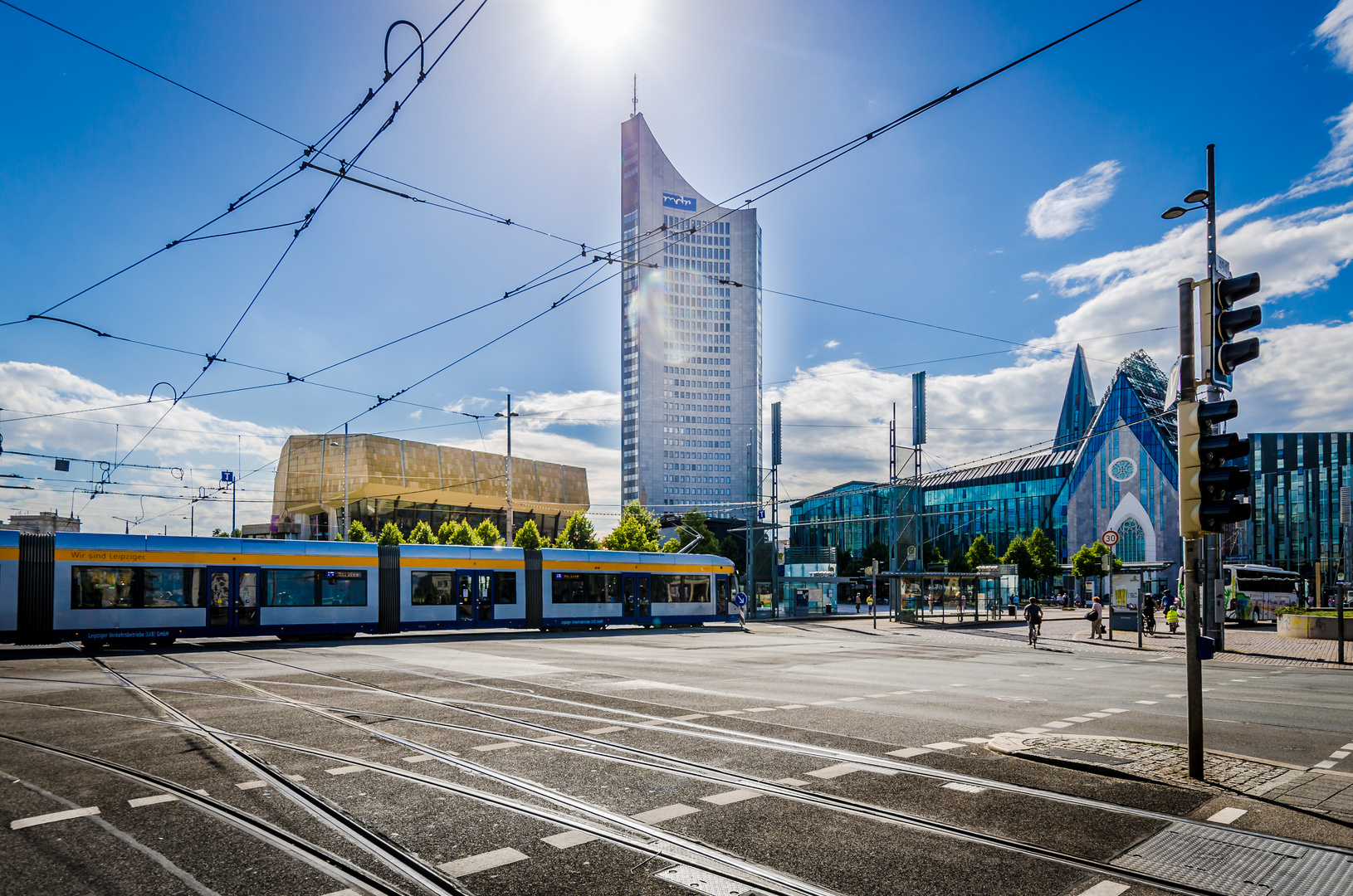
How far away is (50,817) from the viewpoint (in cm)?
574

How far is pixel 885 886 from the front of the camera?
14.8ft

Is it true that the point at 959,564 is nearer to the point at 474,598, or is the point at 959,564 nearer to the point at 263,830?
the point at 474,598

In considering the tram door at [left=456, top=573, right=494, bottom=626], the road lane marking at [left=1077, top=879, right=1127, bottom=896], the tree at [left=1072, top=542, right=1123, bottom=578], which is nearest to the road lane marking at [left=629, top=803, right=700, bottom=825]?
the road lane marking at [left=1077, top=879, right=1127, bottom=896]

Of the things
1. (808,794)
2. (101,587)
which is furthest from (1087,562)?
(808,794)

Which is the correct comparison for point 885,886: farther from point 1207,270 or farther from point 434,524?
point 434,524

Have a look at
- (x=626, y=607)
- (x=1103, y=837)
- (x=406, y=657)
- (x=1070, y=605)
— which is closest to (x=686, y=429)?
(x=1070, y=605)

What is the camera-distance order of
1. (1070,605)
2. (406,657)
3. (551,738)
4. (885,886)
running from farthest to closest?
(1070,605) → (406,657) → (551,738) → (885,886)

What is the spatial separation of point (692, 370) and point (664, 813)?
573 feet

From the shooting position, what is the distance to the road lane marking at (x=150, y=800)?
238 inches

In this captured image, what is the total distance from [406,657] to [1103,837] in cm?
1606

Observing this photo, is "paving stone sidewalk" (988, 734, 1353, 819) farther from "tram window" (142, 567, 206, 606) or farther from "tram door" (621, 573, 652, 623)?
"tram door" (621, 573, 652, 623)

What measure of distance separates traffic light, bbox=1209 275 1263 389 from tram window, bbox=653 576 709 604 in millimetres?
26992

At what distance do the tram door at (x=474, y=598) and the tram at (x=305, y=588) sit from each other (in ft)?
0.12

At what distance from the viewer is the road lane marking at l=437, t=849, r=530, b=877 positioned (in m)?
4.72
